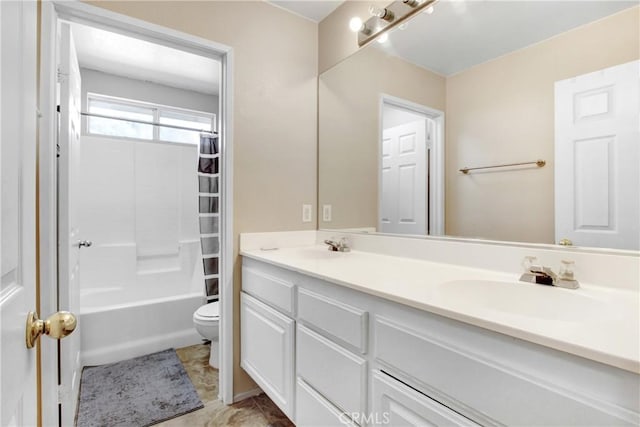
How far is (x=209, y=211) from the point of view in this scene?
8.64ft

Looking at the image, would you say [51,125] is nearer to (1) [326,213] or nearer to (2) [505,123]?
(1) [326,213]

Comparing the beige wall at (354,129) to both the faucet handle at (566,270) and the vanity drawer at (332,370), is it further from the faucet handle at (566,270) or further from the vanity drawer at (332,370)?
the faucet handle at (566,270)

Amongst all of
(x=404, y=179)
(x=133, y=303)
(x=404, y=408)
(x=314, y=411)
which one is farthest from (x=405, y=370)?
(x=133, y=303)

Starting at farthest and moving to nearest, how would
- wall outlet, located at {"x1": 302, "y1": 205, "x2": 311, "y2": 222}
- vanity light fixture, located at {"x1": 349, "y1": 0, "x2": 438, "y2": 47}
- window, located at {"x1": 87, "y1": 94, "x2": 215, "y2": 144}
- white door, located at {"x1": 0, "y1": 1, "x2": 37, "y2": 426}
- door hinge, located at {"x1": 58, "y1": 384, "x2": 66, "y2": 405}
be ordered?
window, located at {"x1": 87, "y1": 94, "x2": 215, "y2": 144}
wall outlet, located at {"x1": 302, "y1": 205, "x2": 311, "y2": 222}
vanity light fixture, located at {"x1": 349, "y1": 0, "x2": 438, "y2": 47}
door hinge, located at {"x1": 58, "y1": 384, "x2": 66, "y2": 405}
white door, located at {"x1": 0, "y1": 1, "x2": 37, "y2": 426}

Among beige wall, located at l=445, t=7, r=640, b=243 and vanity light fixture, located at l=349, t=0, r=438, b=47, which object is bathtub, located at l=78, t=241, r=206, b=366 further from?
vanity light fixture, located at l=349, t=0, r=438, b=47

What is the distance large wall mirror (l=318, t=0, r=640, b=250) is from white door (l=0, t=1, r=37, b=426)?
1.40 metres

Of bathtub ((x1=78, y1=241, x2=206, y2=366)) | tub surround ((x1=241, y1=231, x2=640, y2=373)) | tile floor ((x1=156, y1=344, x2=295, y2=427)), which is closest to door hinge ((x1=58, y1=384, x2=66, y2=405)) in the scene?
tile floor ((x1=156, y1=344, x2=295, y2=427))

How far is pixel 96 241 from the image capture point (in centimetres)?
284

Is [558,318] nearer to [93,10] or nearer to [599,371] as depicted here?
[599,371]

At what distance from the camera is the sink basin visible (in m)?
0.87

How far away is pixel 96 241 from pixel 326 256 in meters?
2.31

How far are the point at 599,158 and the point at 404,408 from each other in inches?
38.9

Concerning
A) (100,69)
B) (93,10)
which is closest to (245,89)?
(93,10)

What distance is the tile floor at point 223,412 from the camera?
5.25 feet
